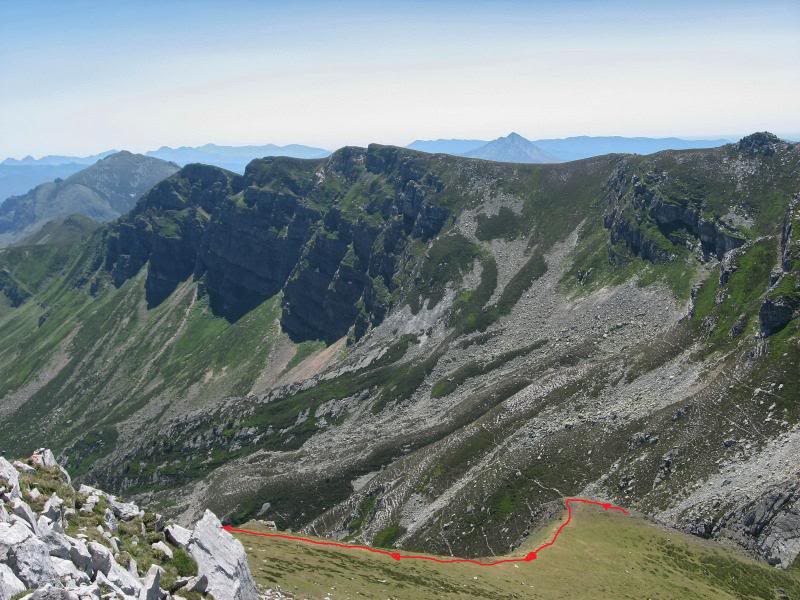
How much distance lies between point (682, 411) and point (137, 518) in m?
98.0

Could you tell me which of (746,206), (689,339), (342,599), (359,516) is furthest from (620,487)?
(746,206)

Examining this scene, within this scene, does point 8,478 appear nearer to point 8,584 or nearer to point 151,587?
point 8,584

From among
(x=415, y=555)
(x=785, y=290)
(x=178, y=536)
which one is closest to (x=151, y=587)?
(x=178, y=536)

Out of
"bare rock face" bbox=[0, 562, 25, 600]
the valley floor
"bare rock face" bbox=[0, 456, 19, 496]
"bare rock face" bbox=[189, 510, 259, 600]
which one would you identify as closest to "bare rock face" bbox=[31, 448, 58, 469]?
"bare rock face" bbox=[0, 456, 19, 496]

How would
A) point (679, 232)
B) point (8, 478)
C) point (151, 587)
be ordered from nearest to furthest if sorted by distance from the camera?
point (151, 587), point (8, 478), point (679, 232)

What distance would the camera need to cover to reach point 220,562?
118 ft

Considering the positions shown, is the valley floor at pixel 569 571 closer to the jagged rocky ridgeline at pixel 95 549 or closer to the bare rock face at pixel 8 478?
the jagged rocky ridgeline at pixel 95 549

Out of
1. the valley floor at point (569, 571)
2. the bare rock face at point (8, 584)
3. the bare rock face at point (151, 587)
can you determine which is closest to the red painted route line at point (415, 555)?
the valley floor at point (569, 571)

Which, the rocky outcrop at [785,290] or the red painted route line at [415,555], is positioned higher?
the rocky outcrop at [785,290]

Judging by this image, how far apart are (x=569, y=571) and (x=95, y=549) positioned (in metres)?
63.4

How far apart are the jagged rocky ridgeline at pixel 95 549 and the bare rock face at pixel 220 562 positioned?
0.21 feet

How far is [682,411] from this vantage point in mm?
105250

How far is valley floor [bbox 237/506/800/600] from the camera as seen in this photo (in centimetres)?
5318

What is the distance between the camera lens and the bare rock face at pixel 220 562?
34459 mm
